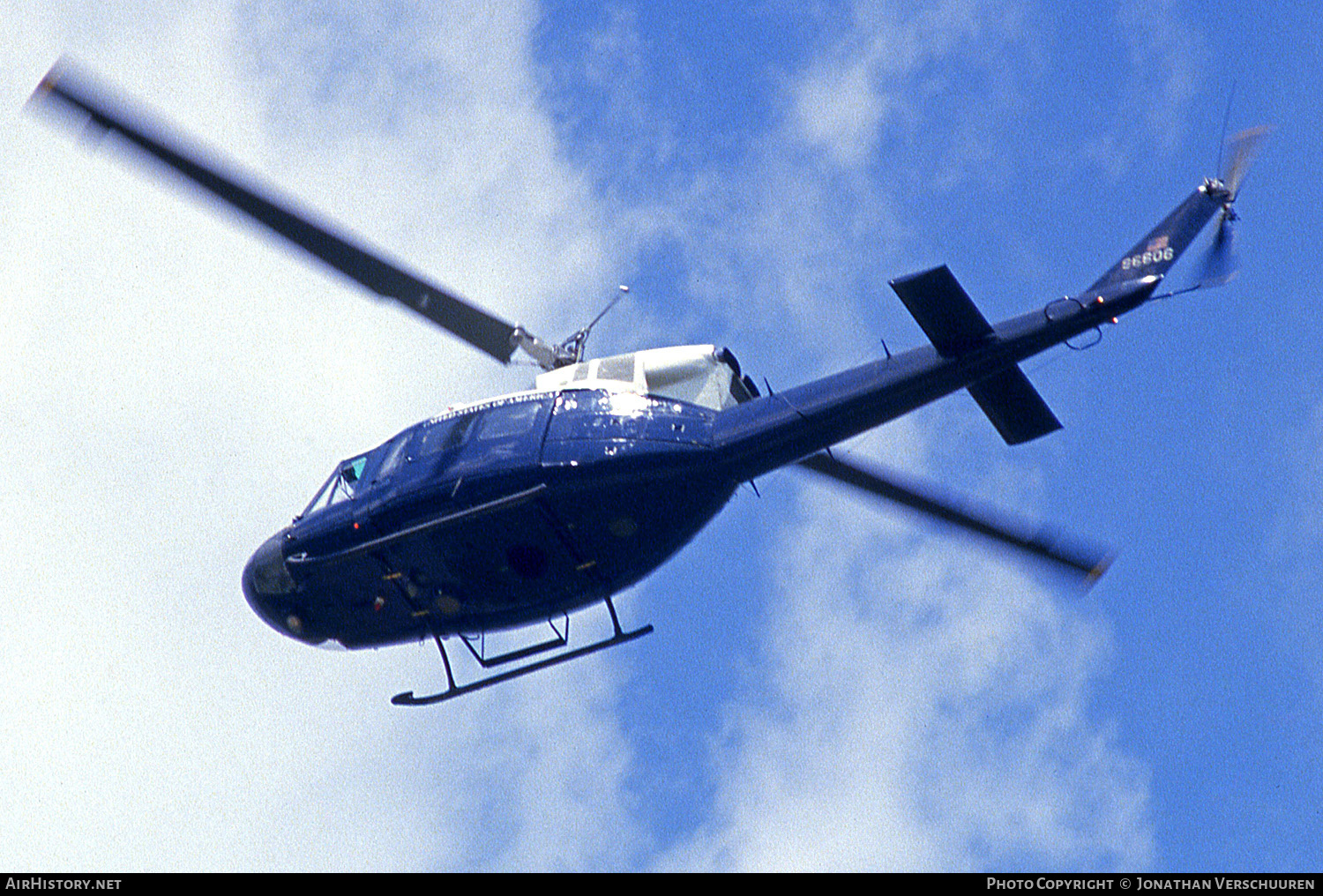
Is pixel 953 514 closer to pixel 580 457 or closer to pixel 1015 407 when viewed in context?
pixel 1015 407

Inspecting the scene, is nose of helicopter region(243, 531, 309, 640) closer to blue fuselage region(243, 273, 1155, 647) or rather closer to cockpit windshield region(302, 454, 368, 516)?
blue fuselage region(243, 273, 1155, 647)

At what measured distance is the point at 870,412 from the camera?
2217 cm

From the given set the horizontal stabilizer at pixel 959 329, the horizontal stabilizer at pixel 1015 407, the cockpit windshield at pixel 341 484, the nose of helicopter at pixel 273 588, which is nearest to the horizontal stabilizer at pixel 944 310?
the horizontal stabilizer at pixel 959 329

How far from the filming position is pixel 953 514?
2402 cm

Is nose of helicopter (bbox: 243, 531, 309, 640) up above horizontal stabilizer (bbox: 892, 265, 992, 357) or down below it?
below

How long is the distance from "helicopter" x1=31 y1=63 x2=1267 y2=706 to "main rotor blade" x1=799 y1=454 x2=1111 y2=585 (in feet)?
0.09

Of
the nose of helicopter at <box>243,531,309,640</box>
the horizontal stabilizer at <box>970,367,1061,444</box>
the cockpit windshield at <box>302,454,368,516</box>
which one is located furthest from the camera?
the nose of helicopter at <box>243,531,309,640</box>

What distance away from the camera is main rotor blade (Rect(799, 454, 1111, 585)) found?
23406mm

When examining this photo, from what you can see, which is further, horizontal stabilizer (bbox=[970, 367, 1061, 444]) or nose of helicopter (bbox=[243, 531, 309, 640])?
nose of helicopter (bbox=[243, 531, 309, 640])

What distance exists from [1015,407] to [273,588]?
10784mm

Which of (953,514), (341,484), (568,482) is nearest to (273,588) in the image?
(341,484)

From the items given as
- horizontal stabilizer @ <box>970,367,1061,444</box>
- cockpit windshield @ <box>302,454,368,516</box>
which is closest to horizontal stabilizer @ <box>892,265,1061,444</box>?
horizontal stabilizer @ <box>970,367,1061,444</box>

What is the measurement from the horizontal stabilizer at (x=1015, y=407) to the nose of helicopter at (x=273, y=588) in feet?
32.9
